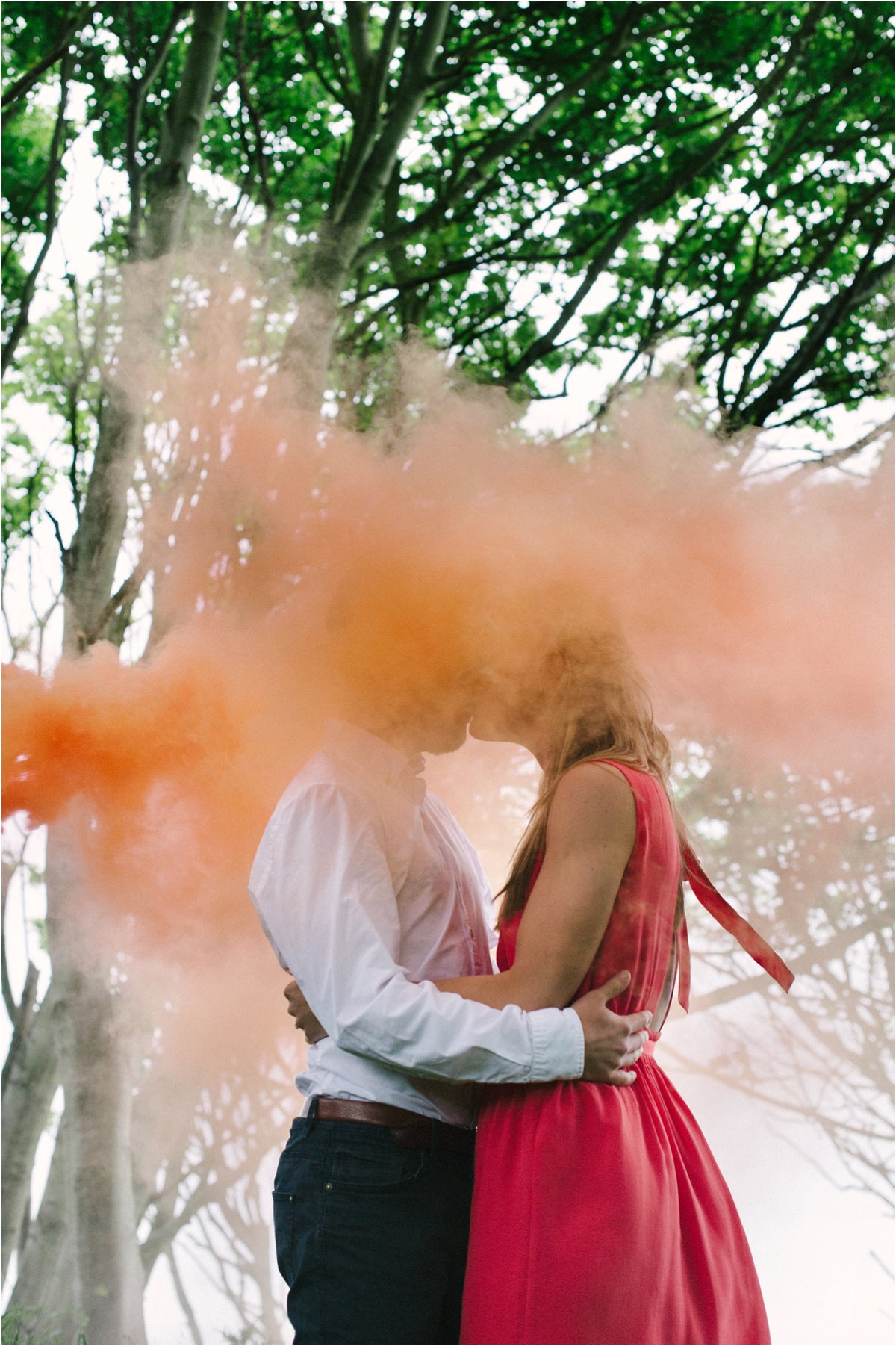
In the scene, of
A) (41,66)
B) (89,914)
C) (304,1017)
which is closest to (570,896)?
(304,1017)

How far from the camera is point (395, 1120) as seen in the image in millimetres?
1550

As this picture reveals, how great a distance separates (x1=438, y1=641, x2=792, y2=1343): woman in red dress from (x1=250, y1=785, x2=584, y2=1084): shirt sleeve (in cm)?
6

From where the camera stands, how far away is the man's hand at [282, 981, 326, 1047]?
171 cm

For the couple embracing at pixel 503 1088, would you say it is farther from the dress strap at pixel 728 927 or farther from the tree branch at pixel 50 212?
the tree branch at pixel 50 212

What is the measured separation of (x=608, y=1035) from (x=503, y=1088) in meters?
0.20

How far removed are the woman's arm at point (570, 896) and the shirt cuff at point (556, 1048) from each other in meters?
0.03

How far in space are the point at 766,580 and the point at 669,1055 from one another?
8.89ft

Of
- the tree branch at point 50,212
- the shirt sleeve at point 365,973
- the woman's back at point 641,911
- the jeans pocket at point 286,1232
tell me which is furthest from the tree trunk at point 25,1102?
the woman's back at point 641,911

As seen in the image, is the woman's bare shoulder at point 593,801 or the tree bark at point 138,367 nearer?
the woman's bare shoulder at point 593,801

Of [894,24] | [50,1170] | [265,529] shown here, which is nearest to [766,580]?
[265,529]

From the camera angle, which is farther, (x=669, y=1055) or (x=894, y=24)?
(x=669, y=1055)

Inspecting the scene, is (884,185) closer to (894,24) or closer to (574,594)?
(894,24)

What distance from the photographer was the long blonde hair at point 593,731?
5.59ft

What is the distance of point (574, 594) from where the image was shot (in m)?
2.30
